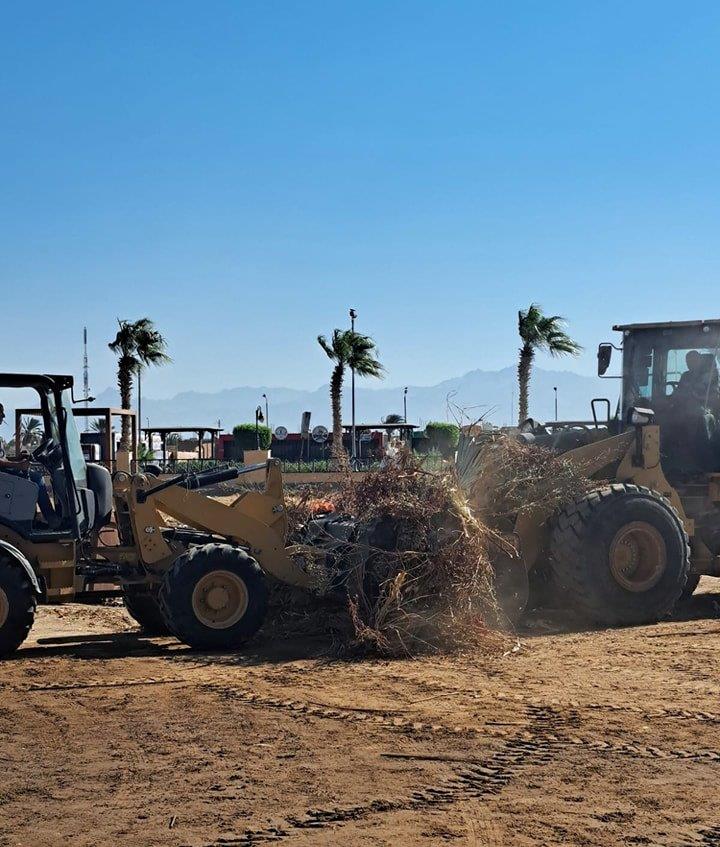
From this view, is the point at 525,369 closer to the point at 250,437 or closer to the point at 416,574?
the point at 250,437

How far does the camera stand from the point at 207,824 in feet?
18.7

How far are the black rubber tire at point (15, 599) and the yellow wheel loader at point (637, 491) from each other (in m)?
4.45

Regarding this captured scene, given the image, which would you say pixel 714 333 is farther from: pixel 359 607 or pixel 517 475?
pixel 359 607

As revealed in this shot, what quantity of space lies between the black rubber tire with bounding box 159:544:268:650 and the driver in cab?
46.8 inches

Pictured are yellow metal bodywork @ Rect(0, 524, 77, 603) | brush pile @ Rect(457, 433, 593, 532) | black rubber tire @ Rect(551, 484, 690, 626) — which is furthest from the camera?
brush pile @ Rect(457, 433, 593, 532)

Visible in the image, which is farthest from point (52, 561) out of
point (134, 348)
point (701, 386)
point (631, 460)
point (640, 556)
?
point (134, 348)

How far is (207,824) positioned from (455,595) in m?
5.18

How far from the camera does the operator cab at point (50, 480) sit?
10.4 metres

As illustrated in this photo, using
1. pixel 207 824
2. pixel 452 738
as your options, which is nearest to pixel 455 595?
pixel 452 738

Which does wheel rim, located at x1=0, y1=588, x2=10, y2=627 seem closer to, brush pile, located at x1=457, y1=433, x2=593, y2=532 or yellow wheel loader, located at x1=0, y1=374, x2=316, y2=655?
yellow wheel loader, located at x1=0, y1=374, x2=316, y2=655

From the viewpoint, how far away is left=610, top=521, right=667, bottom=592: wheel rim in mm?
12258

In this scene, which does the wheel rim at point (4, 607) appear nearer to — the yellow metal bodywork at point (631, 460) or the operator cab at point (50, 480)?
the operator cab at point (50, 480)

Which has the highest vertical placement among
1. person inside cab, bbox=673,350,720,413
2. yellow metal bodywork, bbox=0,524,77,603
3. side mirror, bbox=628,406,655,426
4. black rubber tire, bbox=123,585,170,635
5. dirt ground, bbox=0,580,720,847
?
person inside cab, bbox=673,350,720,413

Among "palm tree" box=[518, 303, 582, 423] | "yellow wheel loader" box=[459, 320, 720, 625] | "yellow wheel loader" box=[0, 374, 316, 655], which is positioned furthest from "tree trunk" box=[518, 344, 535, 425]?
"yellow wheel loader" box=[0, 374, 316, 655]
